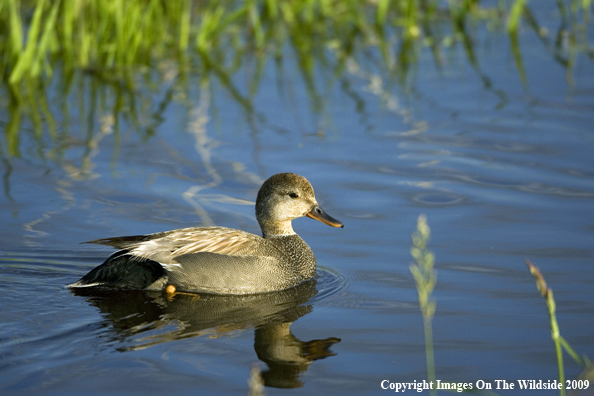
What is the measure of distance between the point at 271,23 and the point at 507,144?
Answer: 6073mm

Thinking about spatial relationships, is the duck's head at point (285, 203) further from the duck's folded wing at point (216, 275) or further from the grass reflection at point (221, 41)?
the grass reflection at point (221, 41)

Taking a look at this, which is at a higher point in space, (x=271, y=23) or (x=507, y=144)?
(x=271, y=23)

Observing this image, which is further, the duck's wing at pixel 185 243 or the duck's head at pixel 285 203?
the duck's head at pixel 285 203

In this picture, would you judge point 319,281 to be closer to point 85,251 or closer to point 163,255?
point 163,255

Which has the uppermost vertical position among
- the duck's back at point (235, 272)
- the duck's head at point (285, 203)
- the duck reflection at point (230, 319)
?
the duck's head at point (285, 203)

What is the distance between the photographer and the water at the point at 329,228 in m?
5.21

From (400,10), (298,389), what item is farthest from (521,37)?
(298,389)

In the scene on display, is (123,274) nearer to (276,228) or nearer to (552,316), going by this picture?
(276,228)

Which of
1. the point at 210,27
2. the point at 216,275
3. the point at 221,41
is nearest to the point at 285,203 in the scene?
the point at 216,275

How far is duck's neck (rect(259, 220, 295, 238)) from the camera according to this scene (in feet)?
24.0

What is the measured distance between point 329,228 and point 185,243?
1730 millimetres

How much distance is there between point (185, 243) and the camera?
6.67 m

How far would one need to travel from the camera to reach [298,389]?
486cm

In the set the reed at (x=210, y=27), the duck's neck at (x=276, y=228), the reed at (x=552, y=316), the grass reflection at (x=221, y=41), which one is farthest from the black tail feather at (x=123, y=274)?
the reed at (x=210, y=27)
